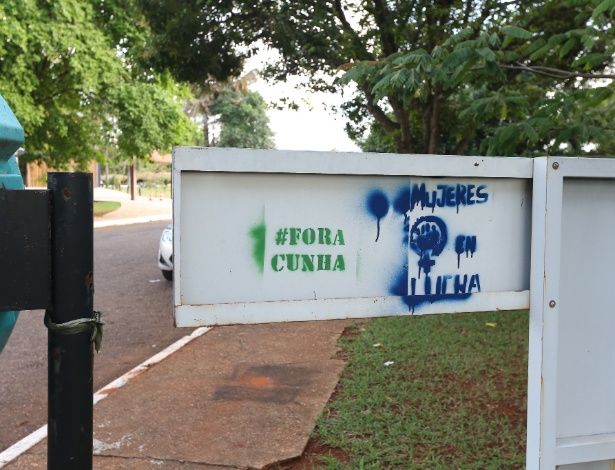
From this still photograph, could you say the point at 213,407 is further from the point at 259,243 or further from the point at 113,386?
the point at 259,243

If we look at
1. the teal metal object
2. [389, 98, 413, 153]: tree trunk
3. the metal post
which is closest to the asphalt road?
the teal metal object

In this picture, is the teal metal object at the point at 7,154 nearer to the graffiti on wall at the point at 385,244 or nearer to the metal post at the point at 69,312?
the metal post at the point at 69,312

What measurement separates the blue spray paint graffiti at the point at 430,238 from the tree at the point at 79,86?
44.2 feet

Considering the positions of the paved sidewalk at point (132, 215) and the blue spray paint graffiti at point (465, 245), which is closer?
the blue spray paint graffiti at point (465, 245)

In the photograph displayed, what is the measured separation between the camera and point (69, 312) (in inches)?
56.4

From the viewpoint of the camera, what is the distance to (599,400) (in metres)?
1.88

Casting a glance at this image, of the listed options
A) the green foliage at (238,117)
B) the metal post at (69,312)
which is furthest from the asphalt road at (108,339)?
the green foliage at (238,117)

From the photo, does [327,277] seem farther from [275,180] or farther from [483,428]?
[483,428]

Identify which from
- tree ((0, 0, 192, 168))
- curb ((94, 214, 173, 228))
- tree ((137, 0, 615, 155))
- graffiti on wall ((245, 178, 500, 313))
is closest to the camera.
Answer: graffiti on wall ((245, 178, 500, 313))

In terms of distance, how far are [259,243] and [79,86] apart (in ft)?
56.9

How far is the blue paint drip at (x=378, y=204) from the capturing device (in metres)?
1.70

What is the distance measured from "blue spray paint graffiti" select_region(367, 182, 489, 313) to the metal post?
0.75 metres

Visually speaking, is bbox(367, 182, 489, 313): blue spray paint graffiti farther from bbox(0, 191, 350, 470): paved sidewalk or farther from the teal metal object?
bbox(0, 191, 350, 470): paved sidewalk

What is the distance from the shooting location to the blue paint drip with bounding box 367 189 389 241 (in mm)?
1696
